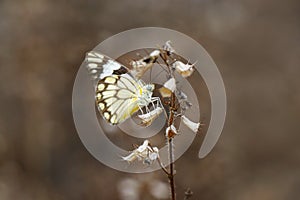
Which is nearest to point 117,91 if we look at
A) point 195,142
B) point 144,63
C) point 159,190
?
point 144,63

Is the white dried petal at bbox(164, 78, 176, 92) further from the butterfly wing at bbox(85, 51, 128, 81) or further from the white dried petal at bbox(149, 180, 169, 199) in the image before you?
the white dried petal at bbox(149, 180, 169, 199)

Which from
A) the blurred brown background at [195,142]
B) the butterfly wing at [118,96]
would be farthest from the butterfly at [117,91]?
the blurred brown background at [195,142]

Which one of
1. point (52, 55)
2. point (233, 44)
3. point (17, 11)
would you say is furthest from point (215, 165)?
point (17, 11)

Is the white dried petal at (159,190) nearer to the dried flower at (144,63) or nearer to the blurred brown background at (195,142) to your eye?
the blurred brown background at (195,142)

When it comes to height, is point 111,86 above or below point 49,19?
below

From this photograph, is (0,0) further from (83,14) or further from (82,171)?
(82,171)

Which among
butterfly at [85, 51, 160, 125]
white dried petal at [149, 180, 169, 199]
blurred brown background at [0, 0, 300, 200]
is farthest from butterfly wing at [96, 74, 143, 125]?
blurred brown background at [0, 0, 300, 200]

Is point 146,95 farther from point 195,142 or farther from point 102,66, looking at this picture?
point 195,142
